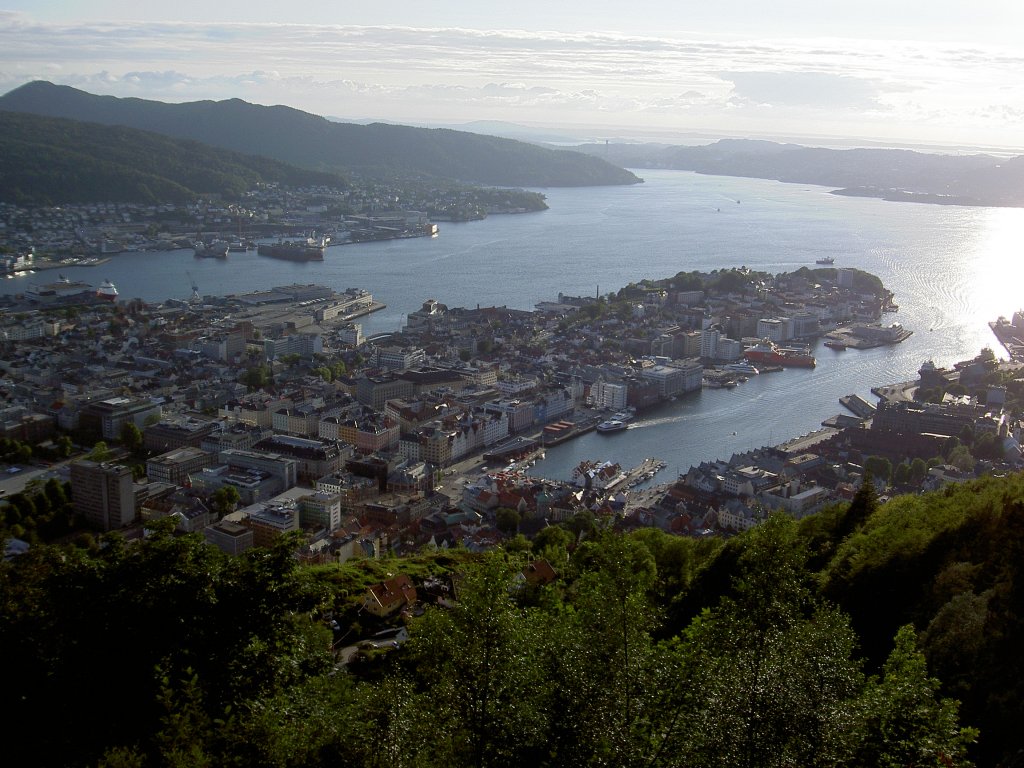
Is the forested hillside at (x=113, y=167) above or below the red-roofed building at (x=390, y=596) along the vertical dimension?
above

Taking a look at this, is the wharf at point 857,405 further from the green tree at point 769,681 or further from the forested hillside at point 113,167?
the forested hillside at point 113,167

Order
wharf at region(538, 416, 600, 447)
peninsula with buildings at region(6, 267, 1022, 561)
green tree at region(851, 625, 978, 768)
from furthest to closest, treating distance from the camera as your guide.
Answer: wharf at region(538, 416, 600, 447), peninsula with buildings at region(6, 267, 1022, 561), green tree at region(851, 625, 978, 768)

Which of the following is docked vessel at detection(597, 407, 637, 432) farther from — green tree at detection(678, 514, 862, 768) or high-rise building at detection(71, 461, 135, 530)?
green tree at detection(678, 514, 862, 768)

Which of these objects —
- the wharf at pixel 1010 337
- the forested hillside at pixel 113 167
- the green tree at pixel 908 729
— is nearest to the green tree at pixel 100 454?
the green tree at pixel 908 729

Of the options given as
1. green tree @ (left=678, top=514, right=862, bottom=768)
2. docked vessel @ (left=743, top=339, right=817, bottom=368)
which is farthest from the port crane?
green tree @ (left=678, top=514, right=862, bottom=768)

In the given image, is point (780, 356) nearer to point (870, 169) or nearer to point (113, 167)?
point (113, 167)

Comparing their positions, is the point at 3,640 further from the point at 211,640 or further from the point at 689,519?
the point at 689,519
